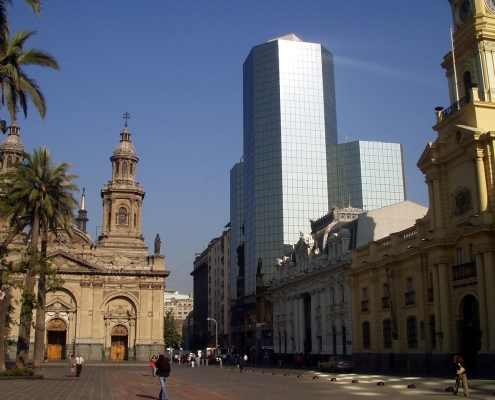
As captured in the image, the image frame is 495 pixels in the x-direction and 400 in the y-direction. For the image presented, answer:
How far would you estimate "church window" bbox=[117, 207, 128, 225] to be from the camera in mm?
80000

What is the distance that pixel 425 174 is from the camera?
40.0 meters

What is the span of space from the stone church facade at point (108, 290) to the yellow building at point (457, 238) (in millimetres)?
39204

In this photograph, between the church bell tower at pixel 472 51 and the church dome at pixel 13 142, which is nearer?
the church bell tower at pixel 472 51

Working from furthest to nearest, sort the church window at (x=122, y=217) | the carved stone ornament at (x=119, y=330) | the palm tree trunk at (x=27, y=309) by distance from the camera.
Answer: the church window at (x=122, y=217) → the carved stone ornament at (x=119, y=330) → the palm tree trunk at (x=27, y=309)

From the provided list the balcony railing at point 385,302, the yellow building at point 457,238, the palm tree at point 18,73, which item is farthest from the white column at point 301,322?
the palm tree at point 18,73

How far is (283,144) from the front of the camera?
10600 cm

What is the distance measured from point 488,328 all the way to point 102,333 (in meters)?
52.8

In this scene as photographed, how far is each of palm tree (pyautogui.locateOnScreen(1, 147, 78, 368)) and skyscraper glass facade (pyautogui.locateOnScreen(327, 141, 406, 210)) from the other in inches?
2915

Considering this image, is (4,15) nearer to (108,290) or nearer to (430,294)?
(430,294)

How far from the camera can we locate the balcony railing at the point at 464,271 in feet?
114

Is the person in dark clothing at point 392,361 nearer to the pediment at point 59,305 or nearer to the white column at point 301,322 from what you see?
the white column at point 301,322

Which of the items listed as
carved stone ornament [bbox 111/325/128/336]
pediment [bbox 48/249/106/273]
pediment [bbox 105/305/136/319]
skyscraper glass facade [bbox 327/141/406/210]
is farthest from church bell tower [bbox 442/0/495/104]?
skyscraper glass facade [bbox 327/141/406/210]

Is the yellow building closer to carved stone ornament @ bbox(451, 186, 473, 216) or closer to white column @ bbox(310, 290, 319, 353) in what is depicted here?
carved stone ornament @ bbox(451, 186, 473, 216)

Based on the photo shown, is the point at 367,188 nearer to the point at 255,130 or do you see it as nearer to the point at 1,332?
the point at 255,130
